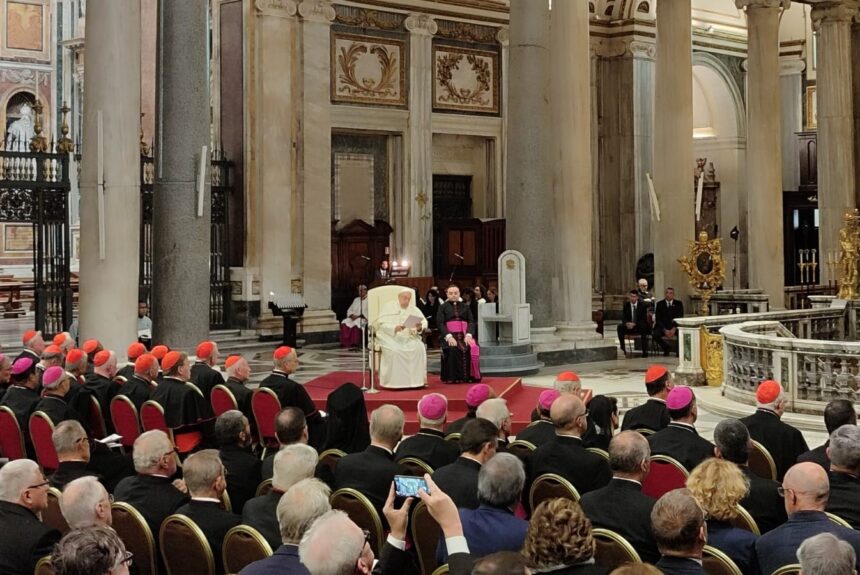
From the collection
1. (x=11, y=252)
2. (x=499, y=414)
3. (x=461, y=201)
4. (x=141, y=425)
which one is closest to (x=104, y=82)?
(x=141, y=425)

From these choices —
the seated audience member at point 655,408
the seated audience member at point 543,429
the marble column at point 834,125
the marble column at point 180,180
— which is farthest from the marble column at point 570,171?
the seated audience member at point 543,429

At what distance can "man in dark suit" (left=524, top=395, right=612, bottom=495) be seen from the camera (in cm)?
596

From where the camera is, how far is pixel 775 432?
6871 millimetres

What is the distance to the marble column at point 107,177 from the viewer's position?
460 inches

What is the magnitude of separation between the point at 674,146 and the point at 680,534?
58.1ft

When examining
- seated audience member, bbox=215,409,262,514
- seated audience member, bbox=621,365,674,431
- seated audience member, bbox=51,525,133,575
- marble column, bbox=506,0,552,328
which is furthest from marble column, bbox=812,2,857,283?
seated audience member, bbox=51,525,133,575

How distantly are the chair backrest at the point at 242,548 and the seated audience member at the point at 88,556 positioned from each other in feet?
3.78

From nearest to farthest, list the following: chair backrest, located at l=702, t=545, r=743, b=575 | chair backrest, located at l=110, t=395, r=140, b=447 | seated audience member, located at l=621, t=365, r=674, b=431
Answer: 1. chair backrest, located at l=702, t=545, r=743, b=575
2. seated audience member, located at l=621, t=365, r=674, b=431
3. chair backrest, located at l=110, t=395, r=140, b=447

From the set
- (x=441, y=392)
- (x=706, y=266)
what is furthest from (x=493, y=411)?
(x=706, y=266)

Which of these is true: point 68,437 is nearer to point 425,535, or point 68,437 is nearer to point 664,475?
point 425,535

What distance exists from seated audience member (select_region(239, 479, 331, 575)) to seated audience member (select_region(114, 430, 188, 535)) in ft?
5.04

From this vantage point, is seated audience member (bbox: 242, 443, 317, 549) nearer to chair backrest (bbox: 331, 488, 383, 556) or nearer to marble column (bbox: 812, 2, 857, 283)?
chair backrest (bbox: 331, 488, 383, 556)

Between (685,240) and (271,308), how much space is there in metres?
7.95

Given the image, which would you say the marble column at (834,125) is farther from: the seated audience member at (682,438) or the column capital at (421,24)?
the seated audience member at (682,438)
